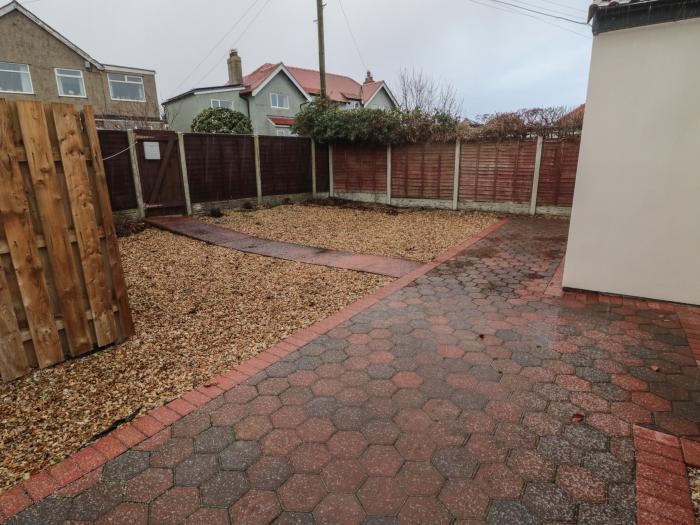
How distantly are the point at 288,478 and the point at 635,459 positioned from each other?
1.91 metres

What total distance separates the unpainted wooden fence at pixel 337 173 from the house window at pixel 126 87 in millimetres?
17202

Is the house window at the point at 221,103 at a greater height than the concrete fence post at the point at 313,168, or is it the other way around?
the house window at the point at 221,103

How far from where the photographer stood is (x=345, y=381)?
116 inches

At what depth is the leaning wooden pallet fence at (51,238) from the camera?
2.73m

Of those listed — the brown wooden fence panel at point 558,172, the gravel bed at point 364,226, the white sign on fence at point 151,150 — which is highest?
the white sign on fence at point 151,150

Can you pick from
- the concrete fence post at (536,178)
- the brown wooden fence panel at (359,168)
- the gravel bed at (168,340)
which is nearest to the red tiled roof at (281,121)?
the brown wooden fence panel at (359,168)

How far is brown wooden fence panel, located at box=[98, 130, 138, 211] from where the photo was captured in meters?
8.61

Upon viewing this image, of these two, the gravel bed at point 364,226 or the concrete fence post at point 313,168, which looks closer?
the gravel bed at point 364,226

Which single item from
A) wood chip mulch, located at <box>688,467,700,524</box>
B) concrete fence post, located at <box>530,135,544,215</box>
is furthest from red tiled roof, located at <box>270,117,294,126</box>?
wood chip mulch, located at <box>688,467,700,524</box>

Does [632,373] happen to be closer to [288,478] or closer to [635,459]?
[635,459]

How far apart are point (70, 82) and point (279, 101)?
38.1 feet

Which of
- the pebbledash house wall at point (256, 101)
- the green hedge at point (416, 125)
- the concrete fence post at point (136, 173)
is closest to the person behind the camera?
the concrete fence post at point (136, 173)

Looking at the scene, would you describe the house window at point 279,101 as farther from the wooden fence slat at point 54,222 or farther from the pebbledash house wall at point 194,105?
the wooden fence slat at point 54,222

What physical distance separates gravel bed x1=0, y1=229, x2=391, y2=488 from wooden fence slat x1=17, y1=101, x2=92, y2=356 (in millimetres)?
294
